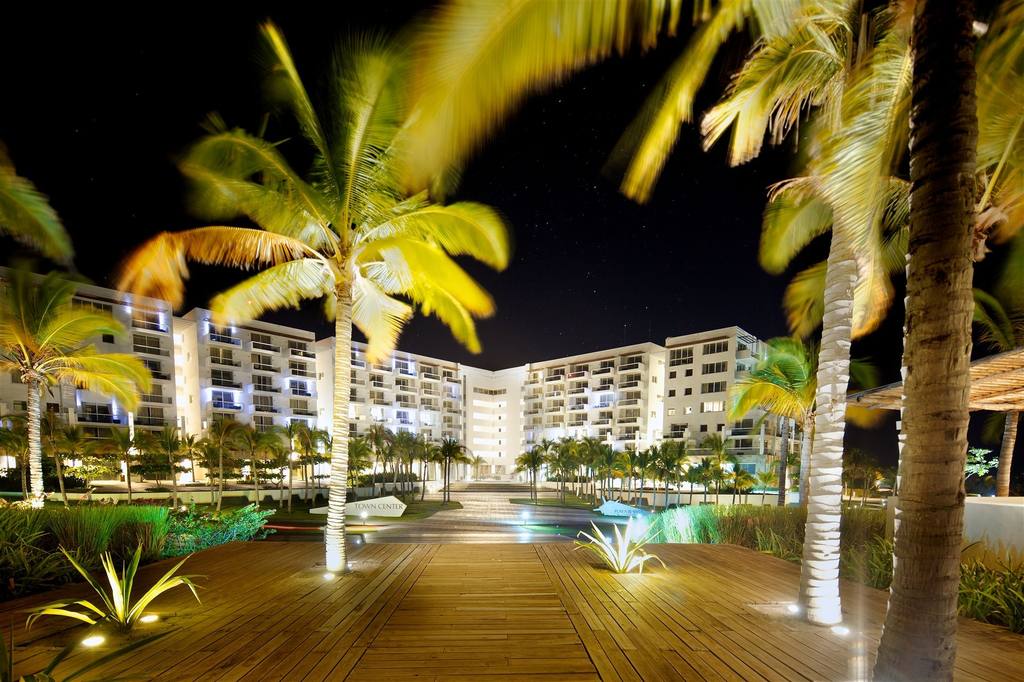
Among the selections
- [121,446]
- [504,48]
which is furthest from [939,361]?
[121,446]

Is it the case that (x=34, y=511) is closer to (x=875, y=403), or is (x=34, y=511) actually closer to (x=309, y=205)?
(x=309, y=205)

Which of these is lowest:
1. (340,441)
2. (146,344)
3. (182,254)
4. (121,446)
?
(121,446)

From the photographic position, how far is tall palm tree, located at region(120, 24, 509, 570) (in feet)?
23.0

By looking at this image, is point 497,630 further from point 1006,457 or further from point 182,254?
point 1006,457

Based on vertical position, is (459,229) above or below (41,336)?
above

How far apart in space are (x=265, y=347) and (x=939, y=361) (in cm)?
6394

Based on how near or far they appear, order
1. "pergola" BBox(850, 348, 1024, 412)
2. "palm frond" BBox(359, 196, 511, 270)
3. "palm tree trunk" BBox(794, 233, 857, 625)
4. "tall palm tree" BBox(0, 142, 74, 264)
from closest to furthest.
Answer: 1. "palm tree trunk" BBox(794, 233, 857, 625)
2. "tall palm tree" BBox(0, 142, 74, 264)
3. "pergola" BBox(850, 348, 1024, 412)
4. "palm frond" BBox(359, 196, 511, 270)

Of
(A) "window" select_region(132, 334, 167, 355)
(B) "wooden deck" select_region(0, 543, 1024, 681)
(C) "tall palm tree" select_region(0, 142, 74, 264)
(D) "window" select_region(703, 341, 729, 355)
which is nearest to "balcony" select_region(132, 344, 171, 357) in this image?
(A) "window" select_region(132, 334, 167, 355)

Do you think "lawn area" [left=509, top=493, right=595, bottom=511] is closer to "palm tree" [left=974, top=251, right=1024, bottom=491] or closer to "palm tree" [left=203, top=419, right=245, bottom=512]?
"palm tree" [left=203, top=419, right=245, bottom=512]

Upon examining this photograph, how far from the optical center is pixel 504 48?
335 centimetres

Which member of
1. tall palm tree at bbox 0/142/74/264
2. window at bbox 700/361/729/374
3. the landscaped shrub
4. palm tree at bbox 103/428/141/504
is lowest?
palm tree at bbox 103/428/141/504

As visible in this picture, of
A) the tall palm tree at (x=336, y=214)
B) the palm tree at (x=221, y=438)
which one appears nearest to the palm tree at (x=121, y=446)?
the palm tree at (x=221, y=438)

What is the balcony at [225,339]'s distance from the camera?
53344 mm

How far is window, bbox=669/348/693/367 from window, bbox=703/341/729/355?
2.10 m
